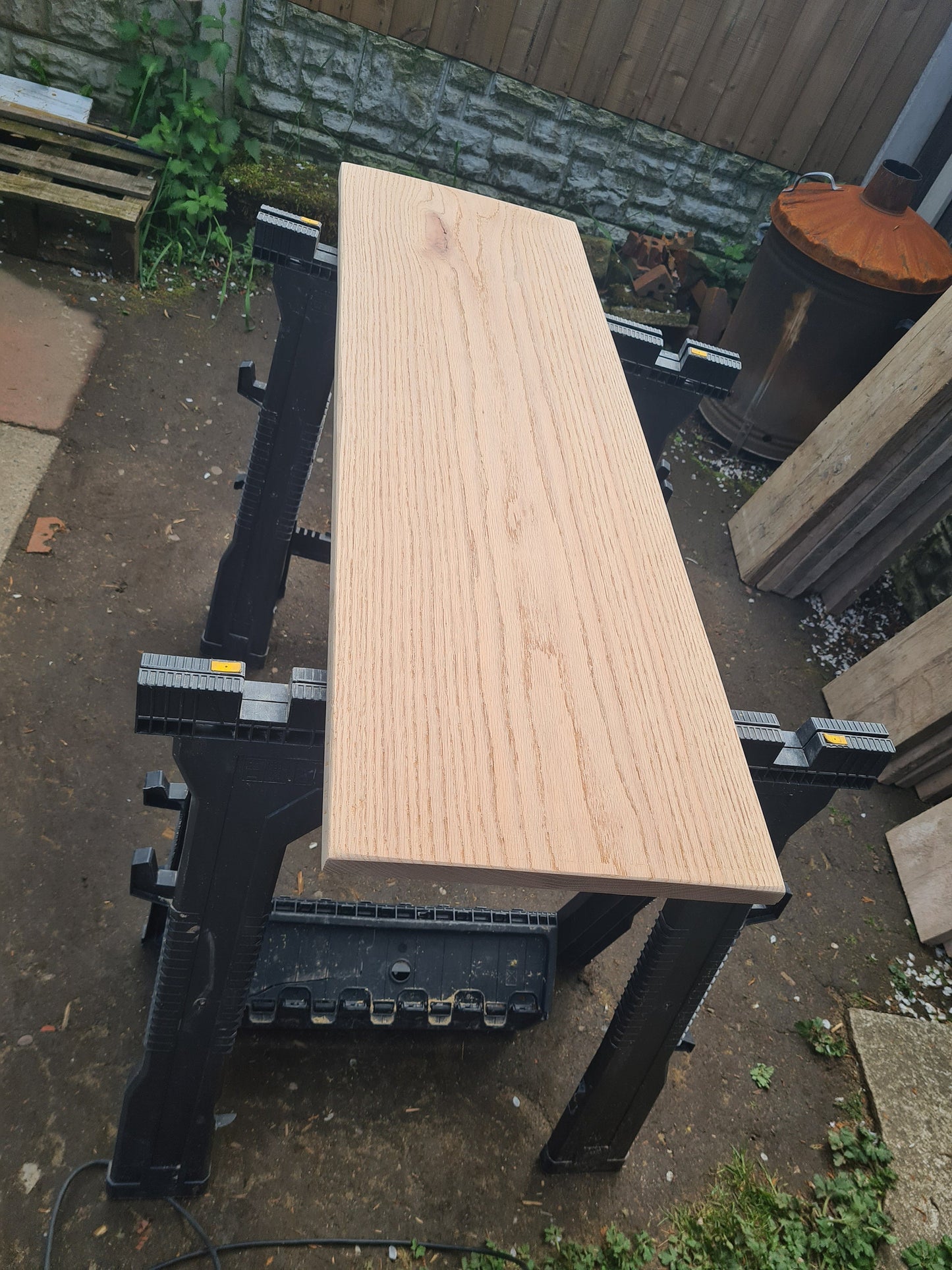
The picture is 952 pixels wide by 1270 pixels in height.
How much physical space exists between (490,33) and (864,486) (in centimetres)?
324

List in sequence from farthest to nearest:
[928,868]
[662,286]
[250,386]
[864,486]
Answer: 1. [662,286]
2. [864,486]
3. [928,868]
4. [250,386]

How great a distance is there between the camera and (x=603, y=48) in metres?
5.09

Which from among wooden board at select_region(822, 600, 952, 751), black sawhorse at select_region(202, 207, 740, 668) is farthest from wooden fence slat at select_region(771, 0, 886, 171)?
black sawhorse at select_region(202, 207, 740, 668)

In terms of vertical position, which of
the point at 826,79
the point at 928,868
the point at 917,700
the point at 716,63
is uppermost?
the point at 826,79

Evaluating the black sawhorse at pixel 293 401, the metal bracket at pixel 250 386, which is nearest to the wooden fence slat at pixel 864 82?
the black sawhorse at pixel 293 401

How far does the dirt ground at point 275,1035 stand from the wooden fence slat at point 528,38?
9.48 ft

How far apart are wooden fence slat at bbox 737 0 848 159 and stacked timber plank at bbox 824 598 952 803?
11.2 feet

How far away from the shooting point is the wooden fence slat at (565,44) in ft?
16.3

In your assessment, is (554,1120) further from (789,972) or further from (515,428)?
(515,428)

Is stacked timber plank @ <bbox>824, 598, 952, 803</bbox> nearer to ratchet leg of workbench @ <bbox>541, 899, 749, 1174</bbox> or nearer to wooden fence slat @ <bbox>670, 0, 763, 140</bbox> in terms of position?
ratchet leg of workbench @ <bbox>541, 899, 749, 1174</bbox>

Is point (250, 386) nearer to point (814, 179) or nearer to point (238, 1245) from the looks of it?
point (238, 1245)

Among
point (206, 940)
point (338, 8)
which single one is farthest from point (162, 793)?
point (338, 8)

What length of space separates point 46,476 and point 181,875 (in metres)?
2.56

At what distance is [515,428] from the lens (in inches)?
73.9
